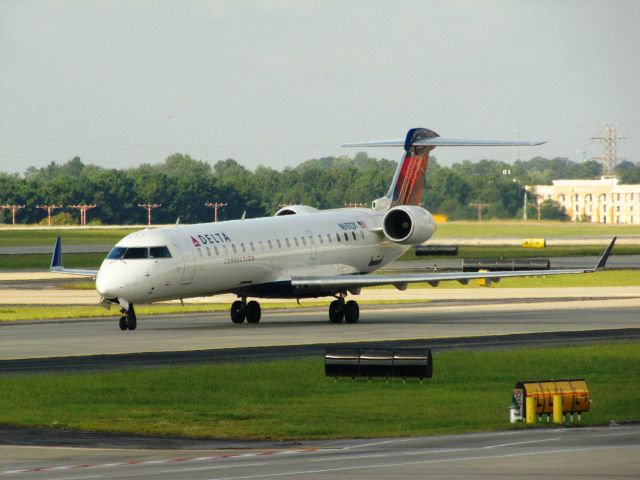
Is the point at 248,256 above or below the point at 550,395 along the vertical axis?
above

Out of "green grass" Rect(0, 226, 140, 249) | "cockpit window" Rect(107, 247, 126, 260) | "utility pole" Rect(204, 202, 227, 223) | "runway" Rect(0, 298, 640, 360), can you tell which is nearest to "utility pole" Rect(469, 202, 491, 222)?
"utility pole" Rect(204, 202, 227, 223)

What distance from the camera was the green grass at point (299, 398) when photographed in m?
26.5

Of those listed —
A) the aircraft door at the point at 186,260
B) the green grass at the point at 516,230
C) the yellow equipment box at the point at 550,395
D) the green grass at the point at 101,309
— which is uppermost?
the green grass at the point at 516,230

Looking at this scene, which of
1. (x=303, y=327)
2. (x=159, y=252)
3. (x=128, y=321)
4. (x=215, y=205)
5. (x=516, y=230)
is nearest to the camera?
(x=159, y=252)

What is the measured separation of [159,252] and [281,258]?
19.2ft

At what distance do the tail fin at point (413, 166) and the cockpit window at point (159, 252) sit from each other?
14.5 meters

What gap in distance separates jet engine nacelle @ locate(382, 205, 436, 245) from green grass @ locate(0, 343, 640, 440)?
18059 millimetres

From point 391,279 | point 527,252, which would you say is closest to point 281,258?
point 391,279

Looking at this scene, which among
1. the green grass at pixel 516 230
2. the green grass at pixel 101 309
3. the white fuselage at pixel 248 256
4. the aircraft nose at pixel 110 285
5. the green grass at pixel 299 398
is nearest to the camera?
the green grass at pixel 299 398

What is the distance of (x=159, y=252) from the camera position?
156ft

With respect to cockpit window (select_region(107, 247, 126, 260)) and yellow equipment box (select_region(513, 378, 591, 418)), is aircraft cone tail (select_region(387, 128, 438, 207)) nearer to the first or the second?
cockpit window (select_region(107, 247, 126, 260))

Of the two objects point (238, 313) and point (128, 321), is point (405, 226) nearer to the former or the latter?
point (238, 313)

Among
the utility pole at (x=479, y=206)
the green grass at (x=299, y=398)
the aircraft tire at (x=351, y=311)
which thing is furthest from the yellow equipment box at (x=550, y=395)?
the utility pole at (x=479, y=206)

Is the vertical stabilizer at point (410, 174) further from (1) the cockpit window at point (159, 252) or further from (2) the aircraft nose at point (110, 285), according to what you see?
(2) the aircraft nose at point (110, 285)
